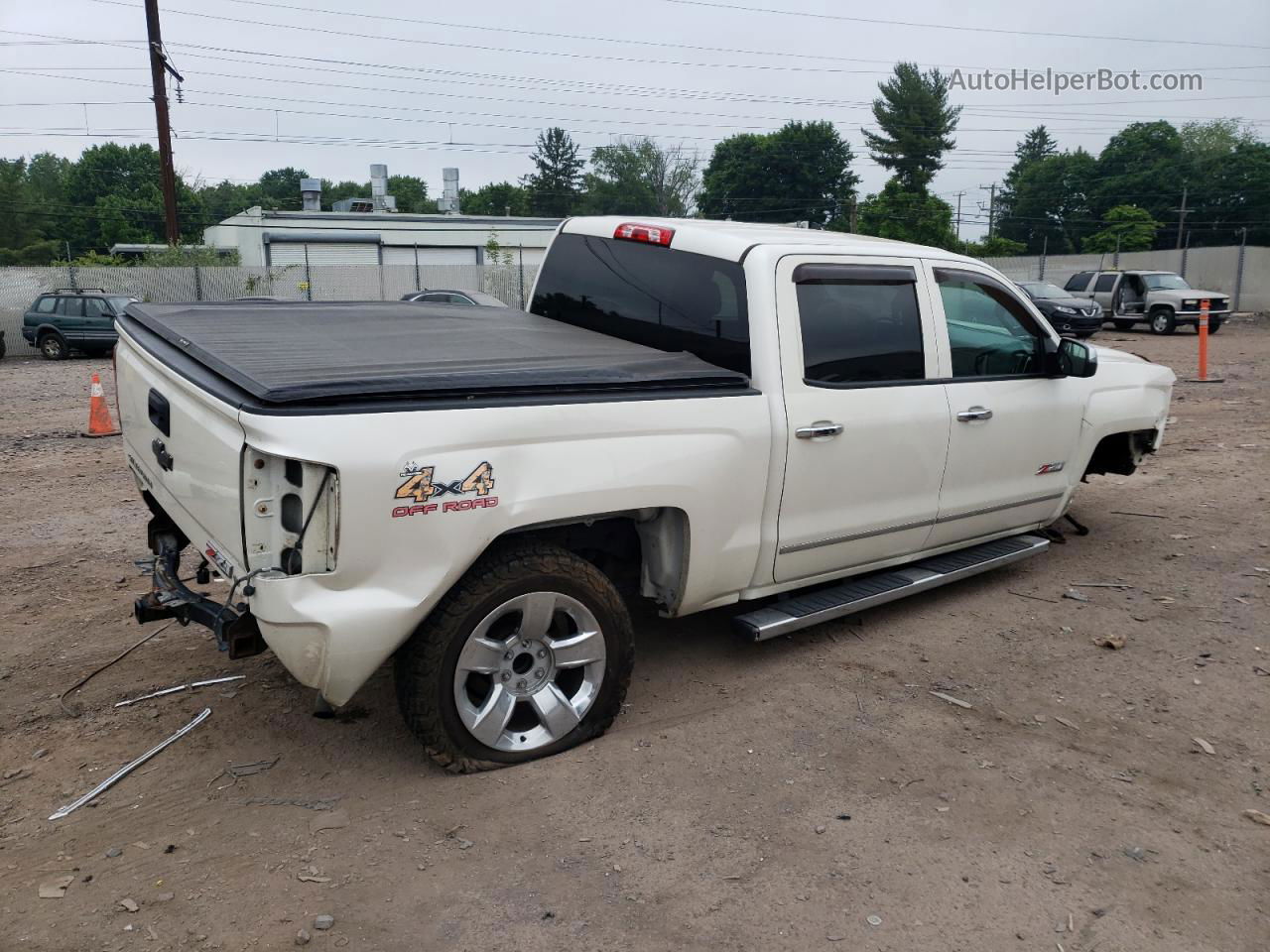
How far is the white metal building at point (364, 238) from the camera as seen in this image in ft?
139

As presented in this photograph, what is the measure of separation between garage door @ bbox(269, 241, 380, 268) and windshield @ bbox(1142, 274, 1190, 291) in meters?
30.4

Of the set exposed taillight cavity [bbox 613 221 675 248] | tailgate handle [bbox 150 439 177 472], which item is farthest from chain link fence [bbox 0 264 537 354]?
tailgate handle [bbox 150 439 177 472]

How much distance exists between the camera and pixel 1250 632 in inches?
195

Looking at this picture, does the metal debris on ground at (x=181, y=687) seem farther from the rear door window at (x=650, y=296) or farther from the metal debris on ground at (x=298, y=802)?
the rear door window at (x=650, y=296)

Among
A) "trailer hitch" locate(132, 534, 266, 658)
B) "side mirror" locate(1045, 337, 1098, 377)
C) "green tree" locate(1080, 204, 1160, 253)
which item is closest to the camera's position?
"trailer hitch" locate(132, 534, 266, 658)

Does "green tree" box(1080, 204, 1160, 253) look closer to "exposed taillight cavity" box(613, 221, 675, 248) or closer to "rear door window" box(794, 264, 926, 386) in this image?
"rear door window" box(794, 264, 926, 386)

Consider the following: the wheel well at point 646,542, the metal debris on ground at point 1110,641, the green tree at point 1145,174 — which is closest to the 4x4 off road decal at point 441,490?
the wheel well at point 646,542

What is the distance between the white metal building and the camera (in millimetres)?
42219

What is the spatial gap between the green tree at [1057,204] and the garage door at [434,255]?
174ft

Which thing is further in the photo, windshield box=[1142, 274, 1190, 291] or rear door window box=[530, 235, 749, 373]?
windshield box=[1142, 274, 1190, 291]

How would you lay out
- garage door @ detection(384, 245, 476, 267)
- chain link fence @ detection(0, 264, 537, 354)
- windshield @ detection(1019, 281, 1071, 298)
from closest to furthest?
windshield @ detection(1019, 281, 1071, 298)
chain link fence @ detection(0, 264, 537, 354)
garage door @ detection(384, 245, 476, 267)

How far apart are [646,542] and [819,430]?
0.87 meters

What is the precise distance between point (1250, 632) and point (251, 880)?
471 cm

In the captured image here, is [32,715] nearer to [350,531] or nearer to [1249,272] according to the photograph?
[350,531]
